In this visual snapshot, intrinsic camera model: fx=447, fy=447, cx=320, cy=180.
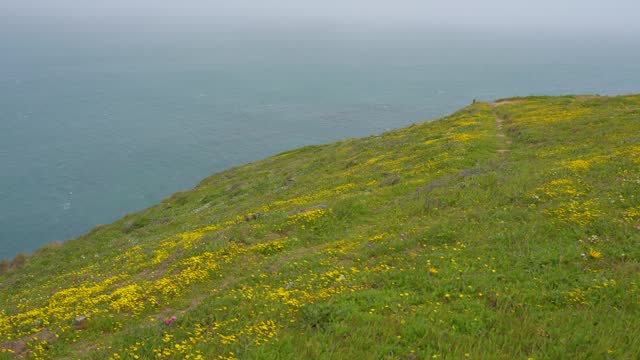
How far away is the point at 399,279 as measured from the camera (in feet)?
44.5

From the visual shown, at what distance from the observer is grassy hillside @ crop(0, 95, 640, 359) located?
10148 mm

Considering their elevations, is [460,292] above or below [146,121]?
above

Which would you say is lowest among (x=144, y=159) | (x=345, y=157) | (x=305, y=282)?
(x=144, y=159)

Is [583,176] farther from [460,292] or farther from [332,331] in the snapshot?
[332,331]

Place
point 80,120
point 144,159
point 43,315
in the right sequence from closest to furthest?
point 43,315 < point 144,159 < point 80,120

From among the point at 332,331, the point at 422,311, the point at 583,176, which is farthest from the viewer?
the point at 583,176

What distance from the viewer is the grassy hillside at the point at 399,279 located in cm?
1015

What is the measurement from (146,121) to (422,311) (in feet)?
595

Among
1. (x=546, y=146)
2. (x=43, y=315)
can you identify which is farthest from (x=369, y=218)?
(x=546, y=146)

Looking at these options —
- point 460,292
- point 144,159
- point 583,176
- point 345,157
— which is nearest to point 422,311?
point 460,292

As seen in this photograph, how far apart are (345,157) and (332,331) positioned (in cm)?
3716

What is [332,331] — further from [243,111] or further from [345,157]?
[243,111]

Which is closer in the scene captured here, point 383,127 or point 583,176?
point 583,176

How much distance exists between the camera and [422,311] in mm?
11266
